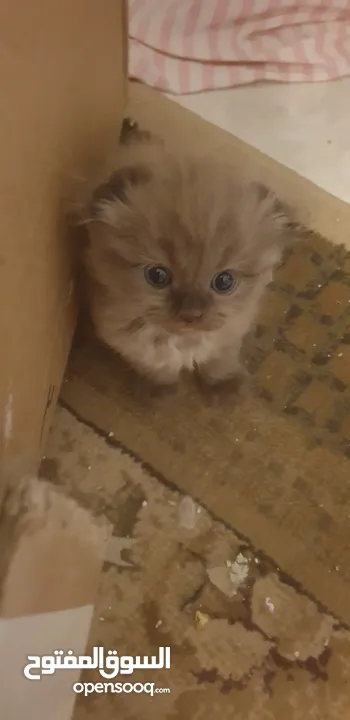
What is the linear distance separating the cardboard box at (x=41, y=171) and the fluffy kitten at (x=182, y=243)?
2.8 inches

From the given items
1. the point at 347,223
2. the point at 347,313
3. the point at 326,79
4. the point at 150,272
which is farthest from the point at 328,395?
the point at 326,79

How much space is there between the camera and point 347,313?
1345mm

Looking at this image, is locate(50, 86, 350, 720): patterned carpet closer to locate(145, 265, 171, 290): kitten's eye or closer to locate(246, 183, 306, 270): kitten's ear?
locate(246, 183, 306, 270): kitten's ear

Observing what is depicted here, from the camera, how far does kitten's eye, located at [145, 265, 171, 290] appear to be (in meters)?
0.96

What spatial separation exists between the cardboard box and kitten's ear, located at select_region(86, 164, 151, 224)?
53mm

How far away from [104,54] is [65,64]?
27 cm

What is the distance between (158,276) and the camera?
96cm

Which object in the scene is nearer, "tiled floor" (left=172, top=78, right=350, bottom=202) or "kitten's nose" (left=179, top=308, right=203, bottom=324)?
"kitten's nose" (left=179, top=308, right=203, bottom=324)

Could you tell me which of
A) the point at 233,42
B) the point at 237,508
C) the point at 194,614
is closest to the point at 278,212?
the point at 237,508

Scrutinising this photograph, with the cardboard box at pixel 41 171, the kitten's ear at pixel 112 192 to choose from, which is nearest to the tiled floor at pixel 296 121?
the cardboard box at pixel 41 171

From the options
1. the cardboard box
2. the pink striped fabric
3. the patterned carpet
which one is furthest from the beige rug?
the pink striped fabric

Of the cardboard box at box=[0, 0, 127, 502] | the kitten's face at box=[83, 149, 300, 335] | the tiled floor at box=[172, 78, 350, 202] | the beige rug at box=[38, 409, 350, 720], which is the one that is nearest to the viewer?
the cardboard box at box=[0, 0, 127, 502]

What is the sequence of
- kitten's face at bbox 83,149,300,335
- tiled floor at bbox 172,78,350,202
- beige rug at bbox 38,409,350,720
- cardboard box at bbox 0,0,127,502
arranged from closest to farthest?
cardboard box at bbox 0,0,127,502 < kitten's face at bbox 83,149,300,335 < beige rug at bbox 38,409,350,720 < tiled floor at bbox 172,78,350,202

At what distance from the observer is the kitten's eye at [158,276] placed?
96 centimetres
